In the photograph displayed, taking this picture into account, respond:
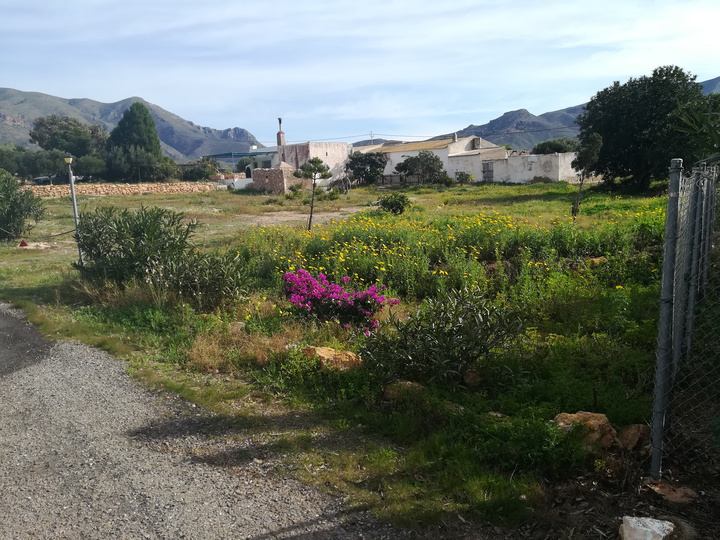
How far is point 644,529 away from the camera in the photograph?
255 centimetres

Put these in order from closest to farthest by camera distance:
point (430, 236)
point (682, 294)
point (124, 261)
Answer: point (682, 294)
point (124, 261)
point (430, 236)

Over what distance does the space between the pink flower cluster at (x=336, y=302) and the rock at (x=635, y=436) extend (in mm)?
3302

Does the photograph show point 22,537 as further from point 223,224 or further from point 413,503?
point 223,224

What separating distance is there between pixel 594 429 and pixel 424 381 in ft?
5.40

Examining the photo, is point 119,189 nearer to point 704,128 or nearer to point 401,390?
point 401,390

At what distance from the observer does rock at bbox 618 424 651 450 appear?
11.6ft

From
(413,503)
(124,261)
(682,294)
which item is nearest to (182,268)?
(124,261)

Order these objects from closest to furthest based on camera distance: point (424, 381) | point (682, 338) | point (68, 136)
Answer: point (682, 338) → point (424, 381) → point (68, 136)

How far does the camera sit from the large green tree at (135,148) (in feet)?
168

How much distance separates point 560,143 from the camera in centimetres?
5109

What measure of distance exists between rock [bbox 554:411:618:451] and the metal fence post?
322 millimetres

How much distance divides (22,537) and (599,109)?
29.1 meters

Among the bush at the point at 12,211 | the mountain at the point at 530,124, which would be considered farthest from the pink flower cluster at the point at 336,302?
the mountain at the point at 530,124

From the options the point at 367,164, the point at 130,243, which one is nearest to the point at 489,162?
the point at 367,164
